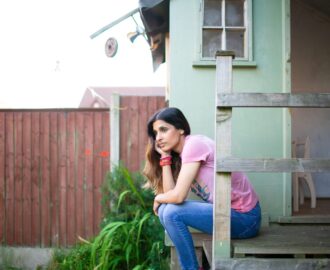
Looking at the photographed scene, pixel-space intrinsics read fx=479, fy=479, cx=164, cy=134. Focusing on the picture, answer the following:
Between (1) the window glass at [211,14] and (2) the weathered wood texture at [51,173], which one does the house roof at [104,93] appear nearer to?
(2) the weathered wood texture at [51,173]

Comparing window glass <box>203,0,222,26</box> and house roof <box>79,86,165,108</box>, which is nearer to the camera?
window glass <box>203,0,222,26</box>

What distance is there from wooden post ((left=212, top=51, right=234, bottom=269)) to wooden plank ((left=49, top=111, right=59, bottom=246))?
376cm

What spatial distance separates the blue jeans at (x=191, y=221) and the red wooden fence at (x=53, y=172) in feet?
9.97

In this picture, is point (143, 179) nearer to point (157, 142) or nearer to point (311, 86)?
point (157, 142)

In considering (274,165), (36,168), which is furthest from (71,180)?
(274,165)

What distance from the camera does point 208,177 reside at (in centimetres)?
359

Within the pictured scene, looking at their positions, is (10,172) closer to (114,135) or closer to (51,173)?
(51,173)

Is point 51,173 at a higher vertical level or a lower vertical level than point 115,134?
lower

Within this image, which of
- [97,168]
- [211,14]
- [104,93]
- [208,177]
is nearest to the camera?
[208,177]

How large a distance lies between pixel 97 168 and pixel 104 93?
70.9ft

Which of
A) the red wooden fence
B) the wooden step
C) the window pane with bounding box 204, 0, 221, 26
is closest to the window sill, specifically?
the window pane with bounding box 204, 0, 221, 26

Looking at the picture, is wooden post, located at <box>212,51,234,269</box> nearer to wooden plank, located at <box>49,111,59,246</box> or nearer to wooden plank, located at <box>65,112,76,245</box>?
wooden plank, located at <box>65,112,76,245</box>

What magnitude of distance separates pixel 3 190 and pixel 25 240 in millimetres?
751

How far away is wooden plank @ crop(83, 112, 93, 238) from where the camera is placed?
6477 mm
